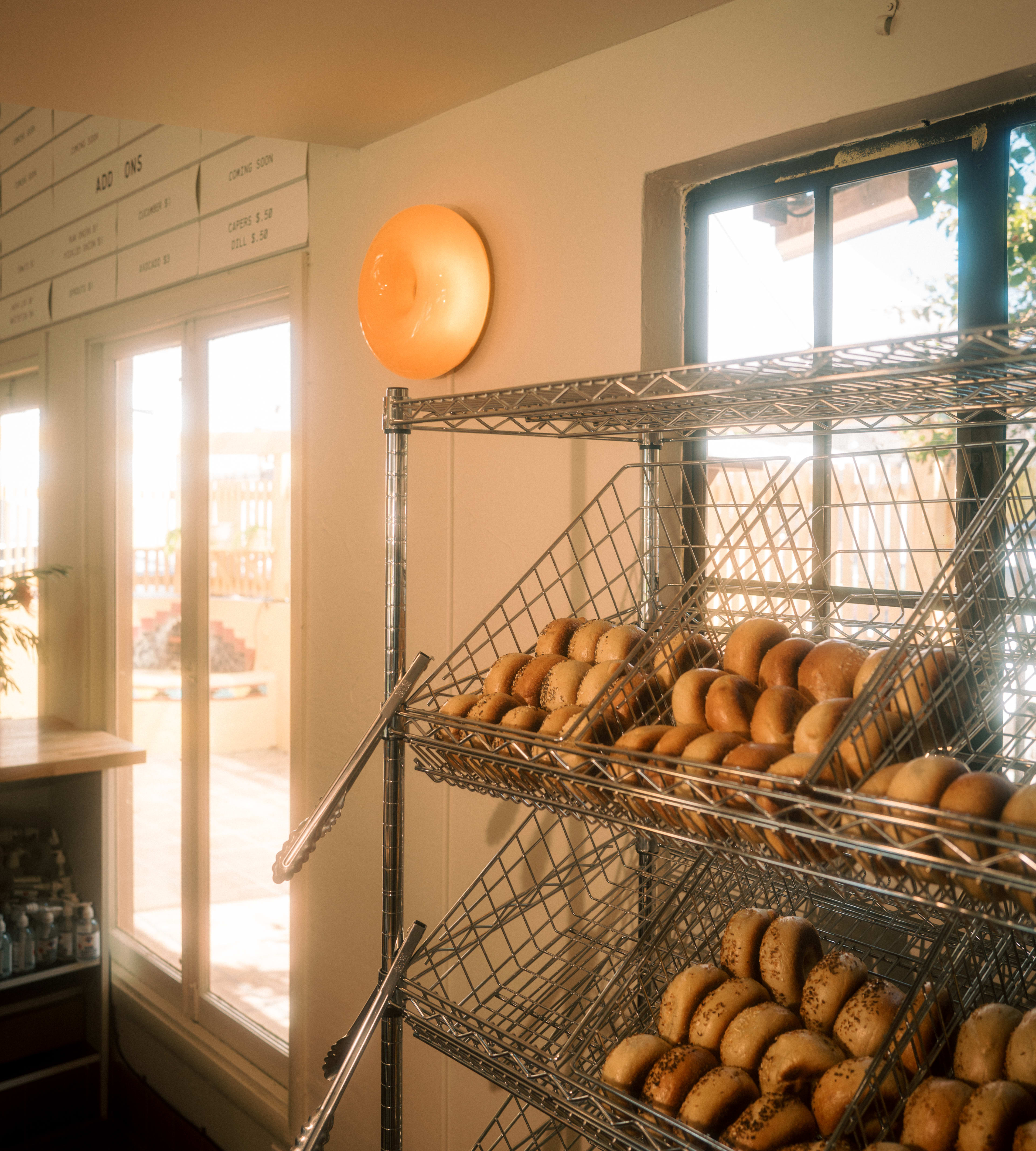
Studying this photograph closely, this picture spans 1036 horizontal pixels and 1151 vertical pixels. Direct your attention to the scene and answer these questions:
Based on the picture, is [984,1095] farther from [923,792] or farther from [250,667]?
[250,667]

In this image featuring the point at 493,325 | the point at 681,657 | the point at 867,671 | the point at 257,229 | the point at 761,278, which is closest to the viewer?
the point at 867,671

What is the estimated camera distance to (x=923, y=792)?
2.41 ft

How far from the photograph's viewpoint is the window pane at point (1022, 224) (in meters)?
1.23

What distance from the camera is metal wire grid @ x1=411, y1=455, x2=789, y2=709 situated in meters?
1.49

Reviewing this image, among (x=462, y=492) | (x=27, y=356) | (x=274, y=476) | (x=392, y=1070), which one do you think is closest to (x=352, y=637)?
(x=462, y=492)

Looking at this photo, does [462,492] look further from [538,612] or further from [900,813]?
[900,813]

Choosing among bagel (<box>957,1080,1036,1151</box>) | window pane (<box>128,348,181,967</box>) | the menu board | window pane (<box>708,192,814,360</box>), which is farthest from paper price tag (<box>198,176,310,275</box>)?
bagel (<box>957,1080,1036,1151</box>)

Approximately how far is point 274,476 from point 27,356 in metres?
1.61

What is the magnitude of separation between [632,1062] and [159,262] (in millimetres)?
2496

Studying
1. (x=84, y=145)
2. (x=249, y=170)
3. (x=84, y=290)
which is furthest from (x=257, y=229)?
(x=84, y=145)

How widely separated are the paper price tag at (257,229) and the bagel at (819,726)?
1782 millimetres

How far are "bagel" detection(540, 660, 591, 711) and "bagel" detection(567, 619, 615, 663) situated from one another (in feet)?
0.13

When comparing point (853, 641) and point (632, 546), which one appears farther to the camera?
point (632, 546)

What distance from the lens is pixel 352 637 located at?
215cm
